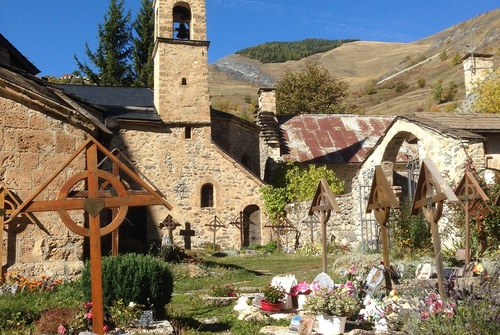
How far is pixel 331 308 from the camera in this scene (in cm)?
673

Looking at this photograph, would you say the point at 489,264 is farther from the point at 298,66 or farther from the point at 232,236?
the point at 298,66

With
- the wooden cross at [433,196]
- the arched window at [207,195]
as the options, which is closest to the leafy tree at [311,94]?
the arched window at [207,195]

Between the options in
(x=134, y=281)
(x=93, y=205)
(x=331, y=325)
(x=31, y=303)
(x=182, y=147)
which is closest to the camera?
(x=93, y=205)

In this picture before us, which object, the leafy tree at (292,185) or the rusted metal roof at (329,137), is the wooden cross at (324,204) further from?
the rusted metal roof at (329,137)

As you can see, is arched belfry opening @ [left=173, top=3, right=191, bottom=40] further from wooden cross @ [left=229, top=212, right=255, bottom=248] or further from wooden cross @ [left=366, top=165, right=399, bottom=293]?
wooden cross @ [left=366, top=165, right=399, bottom=293]

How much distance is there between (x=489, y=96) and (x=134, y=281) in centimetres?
2348

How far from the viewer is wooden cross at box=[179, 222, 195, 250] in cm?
2173

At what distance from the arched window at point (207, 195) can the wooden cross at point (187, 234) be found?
5.24ft

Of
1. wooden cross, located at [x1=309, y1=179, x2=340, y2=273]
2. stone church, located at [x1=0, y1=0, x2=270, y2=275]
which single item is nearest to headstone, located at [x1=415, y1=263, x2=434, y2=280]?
wooden cross, located at [x1=309, y1=179, x2=340, y2=273]

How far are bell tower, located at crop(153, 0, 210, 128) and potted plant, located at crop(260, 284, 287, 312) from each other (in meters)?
16.0

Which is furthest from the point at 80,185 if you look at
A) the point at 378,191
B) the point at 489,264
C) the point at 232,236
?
the point at 232,236

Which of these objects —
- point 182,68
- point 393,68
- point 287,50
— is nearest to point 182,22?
point 182,68

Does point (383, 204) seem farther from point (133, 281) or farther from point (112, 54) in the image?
point (112, 54)

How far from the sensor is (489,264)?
8.94 meters
